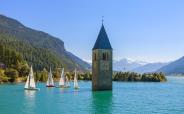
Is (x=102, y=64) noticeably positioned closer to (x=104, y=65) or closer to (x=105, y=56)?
(x=104, y=65)

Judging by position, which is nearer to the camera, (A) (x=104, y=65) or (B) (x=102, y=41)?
(A) (x=104, y=65)

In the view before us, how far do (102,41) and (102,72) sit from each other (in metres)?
7.95

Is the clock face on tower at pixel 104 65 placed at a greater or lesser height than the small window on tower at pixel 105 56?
lesser

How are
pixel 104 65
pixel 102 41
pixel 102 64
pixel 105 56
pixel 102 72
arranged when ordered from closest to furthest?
pixel 102 72 → pixel 102 64 → pixel 104 65 → pixel 105 56 → pixel 102 41

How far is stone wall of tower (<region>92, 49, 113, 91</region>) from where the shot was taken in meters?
99.2

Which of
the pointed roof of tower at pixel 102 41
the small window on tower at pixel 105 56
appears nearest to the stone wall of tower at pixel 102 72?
the small window on tower at pixel 105 56

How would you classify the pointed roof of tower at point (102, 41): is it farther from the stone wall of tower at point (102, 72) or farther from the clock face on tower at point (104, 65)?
the clock face on tower at point (104, 65)

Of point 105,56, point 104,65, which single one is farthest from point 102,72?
point 105,56

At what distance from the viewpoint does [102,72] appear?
9975cm

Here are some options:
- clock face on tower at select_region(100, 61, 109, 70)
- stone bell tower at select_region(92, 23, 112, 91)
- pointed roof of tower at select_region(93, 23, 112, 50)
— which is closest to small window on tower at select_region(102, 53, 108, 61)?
stone bell tower at select_region(92, 23, 112, 91)

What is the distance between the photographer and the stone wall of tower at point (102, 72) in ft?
325

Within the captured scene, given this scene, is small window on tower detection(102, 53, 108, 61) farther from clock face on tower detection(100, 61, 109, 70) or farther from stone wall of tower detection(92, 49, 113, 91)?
clock face on tower detection(100, 61, 109, 70)

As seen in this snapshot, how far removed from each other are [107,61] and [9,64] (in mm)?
89081

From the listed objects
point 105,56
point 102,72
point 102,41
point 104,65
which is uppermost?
point 102,41
